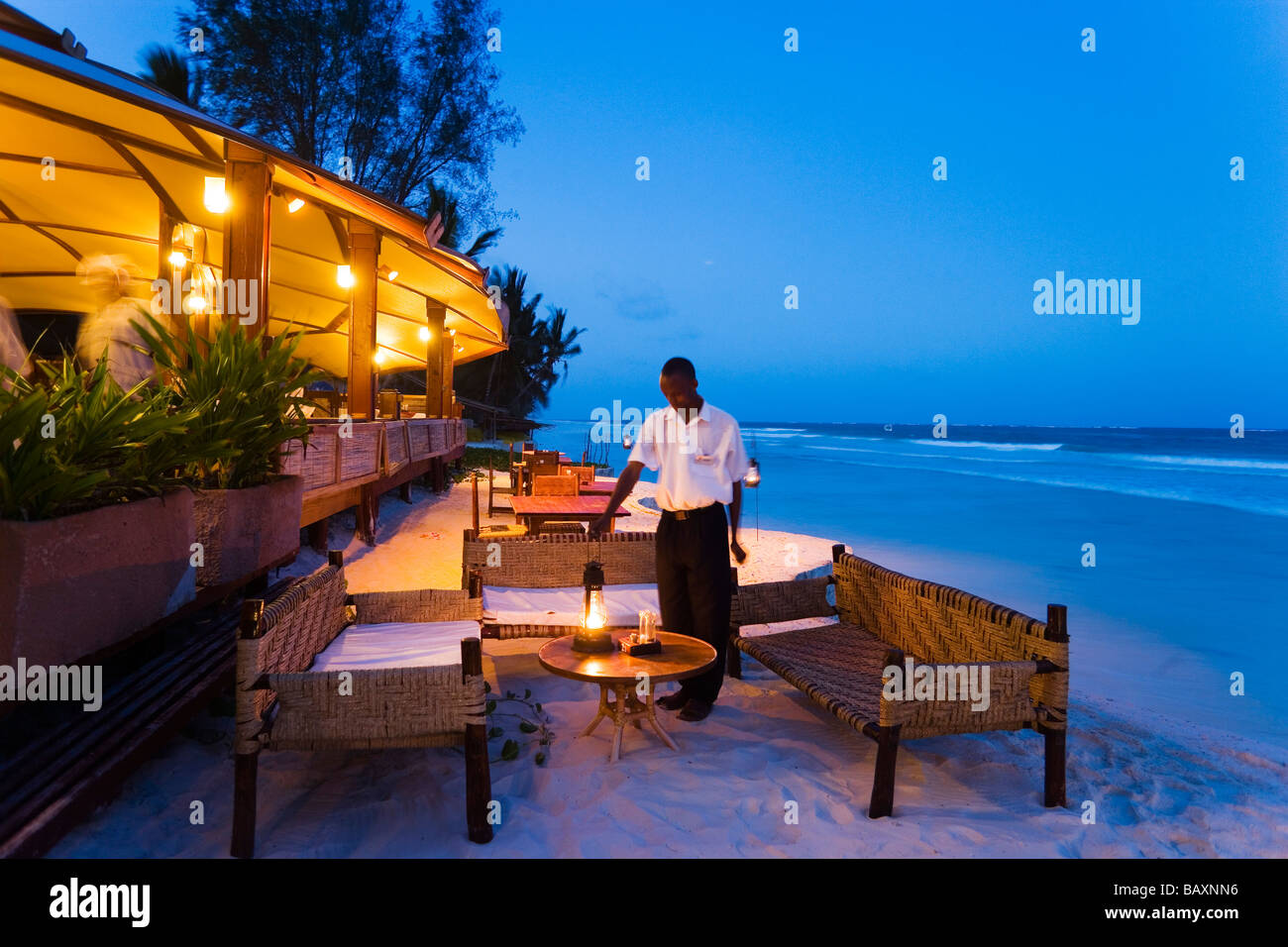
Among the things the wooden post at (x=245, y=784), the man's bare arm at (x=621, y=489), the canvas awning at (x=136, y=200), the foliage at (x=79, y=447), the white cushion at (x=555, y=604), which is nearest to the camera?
the foliage at (x=79, y=447)

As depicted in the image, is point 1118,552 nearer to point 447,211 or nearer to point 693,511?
point 693,511

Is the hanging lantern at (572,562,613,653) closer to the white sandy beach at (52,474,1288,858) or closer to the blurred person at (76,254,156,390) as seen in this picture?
the white sandy beach at (52,474,1288,858)

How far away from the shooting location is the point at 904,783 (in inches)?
127

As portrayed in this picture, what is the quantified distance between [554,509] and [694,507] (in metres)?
3.73

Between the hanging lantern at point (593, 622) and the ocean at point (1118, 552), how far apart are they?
422 cm

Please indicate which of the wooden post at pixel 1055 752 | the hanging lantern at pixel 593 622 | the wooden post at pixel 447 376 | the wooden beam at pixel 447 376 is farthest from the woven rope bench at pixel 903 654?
the wooden post at pixel 447 376

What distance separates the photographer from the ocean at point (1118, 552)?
663cm

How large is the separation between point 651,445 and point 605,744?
58.0 inches

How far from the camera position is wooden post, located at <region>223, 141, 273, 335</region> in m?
5.65

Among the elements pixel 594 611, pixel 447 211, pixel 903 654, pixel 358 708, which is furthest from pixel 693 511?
pixel 447 211

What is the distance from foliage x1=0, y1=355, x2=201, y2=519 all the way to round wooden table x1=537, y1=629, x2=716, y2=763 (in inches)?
68.7

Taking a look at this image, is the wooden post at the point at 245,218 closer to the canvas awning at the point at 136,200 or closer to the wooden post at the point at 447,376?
the canvas awning at the point at 136,200

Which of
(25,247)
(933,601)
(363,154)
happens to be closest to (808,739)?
(933,601)
